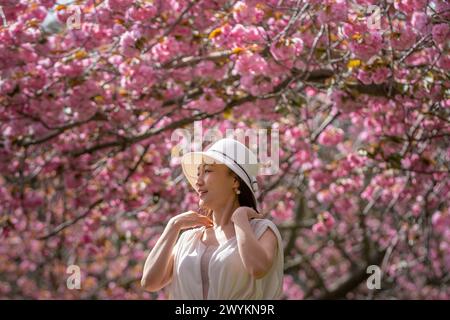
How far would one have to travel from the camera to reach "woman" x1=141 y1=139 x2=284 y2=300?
319 cm

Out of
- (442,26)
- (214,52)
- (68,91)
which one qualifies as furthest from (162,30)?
(442,26)

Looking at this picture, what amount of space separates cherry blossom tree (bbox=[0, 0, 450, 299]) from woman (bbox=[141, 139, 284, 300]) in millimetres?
1578

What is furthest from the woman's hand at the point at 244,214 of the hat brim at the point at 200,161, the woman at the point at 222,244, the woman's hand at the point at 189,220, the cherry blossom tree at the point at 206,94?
the cherry blossom tree at the point at 206,94

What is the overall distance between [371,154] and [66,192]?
3331 millimetres

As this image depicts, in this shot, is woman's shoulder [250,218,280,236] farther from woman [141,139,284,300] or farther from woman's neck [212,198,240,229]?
woman's neck [212,198,240,229]

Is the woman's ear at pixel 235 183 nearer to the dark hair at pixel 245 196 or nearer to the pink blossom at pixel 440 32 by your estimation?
the dark hair at pixel 245 196

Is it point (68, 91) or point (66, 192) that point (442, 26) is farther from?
point (66, 192)

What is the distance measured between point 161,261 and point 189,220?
8.0 inches

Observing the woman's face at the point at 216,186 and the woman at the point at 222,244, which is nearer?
the woman at the point at 222,244

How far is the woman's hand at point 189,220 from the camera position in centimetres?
342

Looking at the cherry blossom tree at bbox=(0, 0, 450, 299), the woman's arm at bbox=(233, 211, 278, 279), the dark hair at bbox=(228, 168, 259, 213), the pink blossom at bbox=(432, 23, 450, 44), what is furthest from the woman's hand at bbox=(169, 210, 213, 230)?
the pink blossom at bbox=(432, 23, 450, 44)

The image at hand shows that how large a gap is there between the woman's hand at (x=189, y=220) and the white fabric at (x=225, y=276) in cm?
9

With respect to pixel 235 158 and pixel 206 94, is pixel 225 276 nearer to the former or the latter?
pixel 235 158
